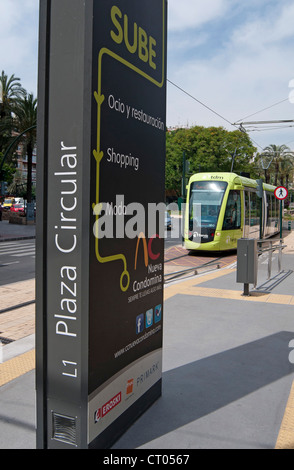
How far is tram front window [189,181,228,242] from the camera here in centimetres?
1630

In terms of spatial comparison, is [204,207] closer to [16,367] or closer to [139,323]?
[16,367]

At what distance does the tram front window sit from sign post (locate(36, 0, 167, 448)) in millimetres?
13463

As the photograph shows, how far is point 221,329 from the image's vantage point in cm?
570

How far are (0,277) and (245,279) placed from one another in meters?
6.72

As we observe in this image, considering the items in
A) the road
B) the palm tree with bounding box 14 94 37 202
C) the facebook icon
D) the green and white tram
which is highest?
the palm tree with bounding box 14 94 37 202

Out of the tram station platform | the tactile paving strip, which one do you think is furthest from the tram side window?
the tactile paving strip

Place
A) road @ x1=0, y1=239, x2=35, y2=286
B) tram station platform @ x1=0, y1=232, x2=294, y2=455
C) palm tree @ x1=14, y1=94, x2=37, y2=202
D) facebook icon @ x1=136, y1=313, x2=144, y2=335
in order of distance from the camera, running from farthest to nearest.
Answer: palm tree @ x1=14, y1=94, x2=37, y2=202 < road @ x1=0, y1=239, x2=35, y2=286 < facebook icon @ x1=136, y1=313, x2=144, y2=335 < tram station platform @ x1=0, y1=232, x2=294, y2=455

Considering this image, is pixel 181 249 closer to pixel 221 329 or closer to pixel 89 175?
pixel 221 329

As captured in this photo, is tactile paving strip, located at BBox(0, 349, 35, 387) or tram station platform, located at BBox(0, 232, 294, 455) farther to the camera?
tactile paving strip, located at BBox(0, 349, 35, 387)

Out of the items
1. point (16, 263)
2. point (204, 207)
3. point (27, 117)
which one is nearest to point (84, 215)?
point (16, 263)

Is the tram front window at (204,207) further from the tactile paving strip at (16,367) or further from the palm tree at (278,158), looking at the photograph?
the palm tree at (278,158)

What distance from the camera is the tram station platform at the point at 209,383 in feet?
10.2

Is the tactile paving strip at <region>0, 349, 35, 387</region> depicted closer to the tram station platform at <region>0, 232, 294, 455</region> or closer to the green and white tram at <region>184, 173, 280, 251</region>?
the tram station platform at <region>0, 232, 294, 455</region>
